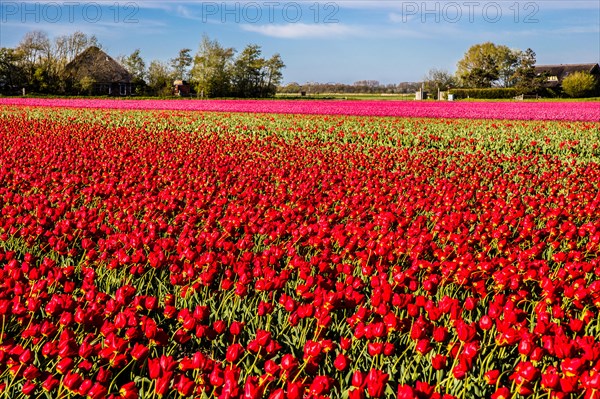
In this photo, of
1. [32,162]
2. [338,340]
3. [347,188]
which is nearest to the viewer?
[338,340]

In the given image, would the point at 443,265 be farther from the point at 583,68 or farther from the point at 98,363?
the point at 583,68

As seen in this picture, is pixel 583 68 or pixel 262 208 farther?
pixel 583 68

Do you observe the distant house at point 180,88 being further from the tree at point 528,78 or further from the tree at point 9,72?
the tree at point 528,78

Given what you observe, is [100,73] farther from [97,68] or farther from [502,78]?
[502,78]

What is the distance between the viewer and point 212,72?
7062 cm

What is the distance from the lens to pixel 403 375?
2799 millimetres

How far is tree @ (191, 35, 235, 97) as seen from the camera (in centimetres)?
7038

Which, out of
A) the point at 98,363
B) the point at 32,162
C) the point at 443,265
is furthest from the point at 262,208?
the point at 32,162

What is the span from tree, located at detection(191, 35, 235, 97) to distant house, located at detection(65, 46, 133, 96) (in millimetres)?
13163

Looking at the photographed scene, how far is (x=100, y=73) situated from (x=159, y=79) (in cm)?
841

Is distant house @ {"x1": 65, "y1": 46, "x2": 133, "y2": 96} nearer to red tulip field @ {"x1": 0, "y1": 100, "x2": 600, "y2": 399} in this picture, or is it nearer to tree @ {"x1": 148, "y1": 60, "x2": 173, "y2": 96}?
tree @ {"x1": 148, "y1": 60, "x2": 173, "y2": 96}

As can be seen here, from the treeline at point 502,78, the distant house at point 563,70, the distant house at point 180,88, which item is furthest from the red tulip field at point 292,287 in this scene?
the distant house at point 563,70

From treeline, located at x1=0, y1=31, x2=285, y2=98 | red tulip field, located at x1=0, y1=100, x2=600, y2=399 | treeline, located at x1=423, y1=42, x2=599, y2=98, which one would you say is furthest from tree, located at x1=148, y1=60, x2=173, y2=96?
red tulip field, located at x1=0, y1=100, x2=600, y2=399

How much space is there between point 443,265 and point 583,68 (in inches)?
3748
